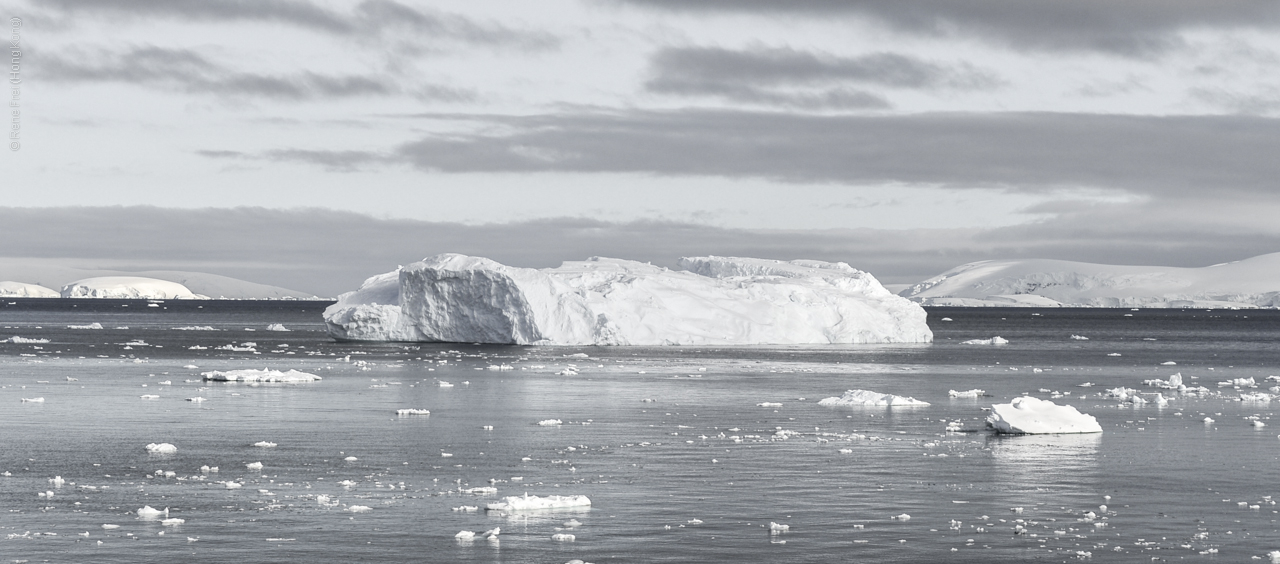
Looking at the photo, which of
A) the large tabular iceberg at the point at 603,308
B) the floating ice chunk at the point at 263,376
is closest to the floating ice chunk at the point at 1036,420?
the floating ice chunk at the point at 263,376

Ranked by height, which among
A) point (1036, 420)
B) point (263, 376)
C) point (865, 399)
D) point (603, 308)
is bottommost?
point (1036, 420)

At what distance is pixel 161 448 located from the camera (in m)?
24.9

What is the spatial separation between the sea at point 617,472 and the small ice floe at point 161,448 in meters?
0.15

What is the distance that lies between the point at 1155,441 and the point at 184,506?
19.9 meters

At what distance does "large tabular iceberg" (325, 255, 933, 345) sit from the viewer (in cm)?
6397

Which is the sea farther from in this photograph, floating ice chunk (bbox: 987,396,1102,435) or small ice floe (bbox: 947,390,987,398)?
small ice floe (bbox: 947,390,987,398)

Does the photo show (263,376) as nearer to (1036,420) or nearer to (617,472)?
(617,472)

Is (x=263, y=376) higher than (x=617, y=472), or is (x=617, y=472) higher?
(x=263, y=376)

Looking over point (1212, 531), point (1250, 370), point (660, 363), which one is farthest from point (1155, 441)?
point (1250, 370)

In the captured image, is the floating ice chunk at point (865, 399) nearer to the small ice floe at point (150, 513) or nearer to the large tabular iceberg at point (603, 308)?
the small ice floe at point (150, 513)

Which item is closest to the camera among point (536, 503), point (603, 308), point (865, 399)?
point (536, 503)

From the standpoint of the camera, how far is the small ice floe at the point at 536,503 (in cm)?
1897

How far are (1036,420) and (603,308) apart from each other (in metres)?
38.0

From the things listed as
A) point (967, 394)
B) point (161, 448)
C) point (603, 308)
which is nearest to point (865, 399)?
point (967, 394)
